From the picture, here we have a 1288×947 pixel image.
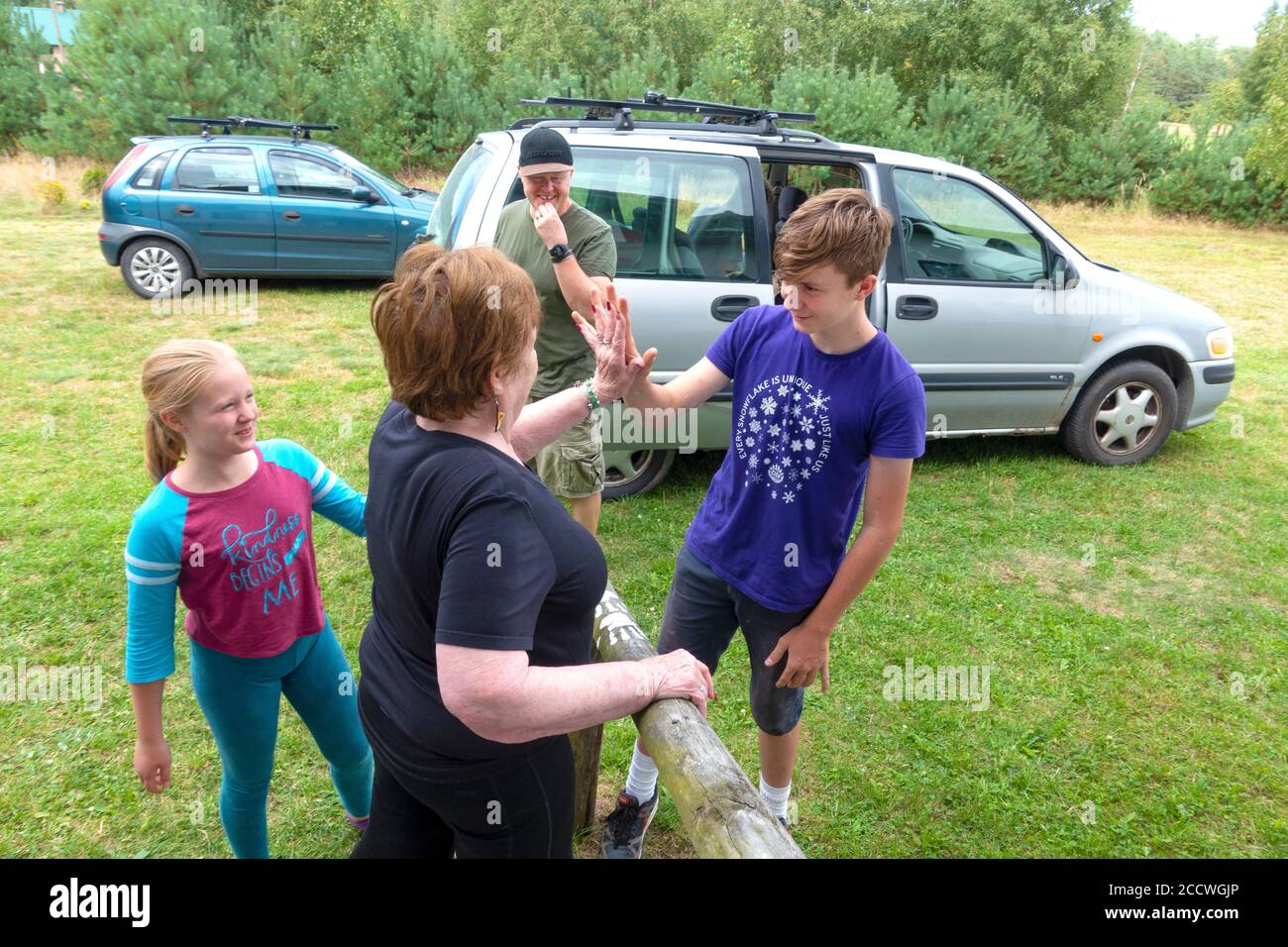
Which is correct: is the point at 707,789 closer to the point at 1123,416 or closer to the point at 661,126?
the point at 661,126

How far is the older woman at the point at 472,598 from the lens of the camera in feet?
4.26

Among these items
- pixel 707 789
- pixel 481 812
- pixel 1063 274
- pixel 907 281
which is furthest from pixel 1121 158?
pixel 481 812

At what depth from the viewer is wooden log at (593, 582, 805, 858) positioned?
1601 mm

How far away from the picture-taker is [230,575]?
2.10 m

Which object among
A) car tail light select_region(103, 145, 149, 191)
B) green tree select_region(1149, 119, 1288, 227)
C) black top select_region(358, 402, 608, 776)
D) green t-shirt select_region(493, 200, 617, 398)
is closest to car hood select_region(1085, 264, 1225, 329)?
green t-shirt select_region(493, 200, 617, 398)

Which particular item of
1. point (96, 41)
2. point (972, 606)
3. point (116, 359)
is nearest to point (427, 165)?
point (96, 41)

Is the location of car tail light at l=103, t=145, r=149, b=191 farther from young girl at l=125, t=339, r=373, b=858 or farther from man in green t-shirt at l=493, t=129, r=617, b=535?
young girl at l=125, t=339, r=373, b=858

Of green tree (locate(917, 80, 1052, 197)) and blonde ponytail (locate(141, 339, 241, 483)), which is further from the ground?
green tree (locate(917, 80, 1052, 197))

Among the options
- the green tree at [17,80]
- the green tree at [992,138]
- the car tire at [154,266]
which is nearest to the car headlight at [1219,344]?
the car tire at [154,266]

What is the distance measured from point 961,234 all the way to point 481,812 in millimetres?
5117

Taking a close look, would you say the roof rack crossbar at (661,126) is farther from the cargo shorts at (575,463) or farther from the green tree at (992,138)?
the green tree at (992,138)

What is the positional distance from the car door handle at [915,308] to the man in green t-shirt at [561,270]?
2.12m

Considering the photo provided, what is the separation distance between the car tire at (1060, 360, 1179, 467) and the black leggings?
17.6 feet

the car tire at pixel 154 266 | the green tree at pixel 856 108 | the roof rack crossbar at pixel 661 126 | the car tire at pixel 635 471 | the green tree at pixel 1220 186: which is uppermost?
the green tree at pixel 856 108
